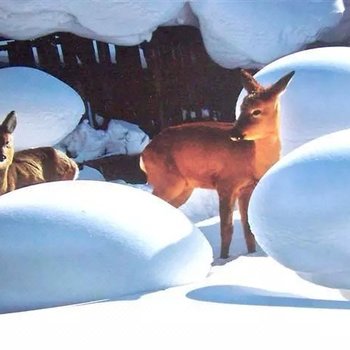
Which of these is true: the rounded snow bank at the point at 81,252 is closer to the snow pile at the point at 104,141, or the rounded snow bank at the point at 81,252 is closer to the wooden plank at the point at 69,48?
the snow pile at the point at 104,141

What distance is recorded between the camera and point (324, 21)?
7.02m

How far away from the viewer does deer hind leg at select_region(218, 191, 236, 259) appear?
478 centimetres

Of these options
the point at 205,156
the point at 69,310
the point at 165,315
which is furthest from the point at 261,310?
the point at 205,156

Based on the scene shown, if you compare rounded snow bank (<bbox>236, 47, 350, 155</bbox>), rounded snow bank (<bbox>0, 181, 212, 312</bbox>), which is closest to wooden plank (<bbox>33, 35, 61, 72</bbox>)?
rounded snow bank (<bbox>236, 47, 350, 155</bbox>)

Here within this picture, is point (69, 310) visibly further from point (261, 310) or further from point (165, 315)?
point (261, 310)

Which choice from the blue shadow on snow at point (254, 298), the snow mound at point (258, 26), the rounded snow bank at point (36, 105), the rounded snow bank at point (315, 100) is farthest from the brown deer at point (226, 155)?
the snow mound at point (258, 26)

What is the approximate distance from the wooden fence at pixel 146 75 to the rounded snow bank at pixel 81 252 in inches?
151

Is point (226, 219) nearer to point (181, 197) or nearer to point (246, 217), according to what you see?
point (246, 217)

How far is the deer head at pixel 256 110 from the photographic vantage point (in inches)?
176

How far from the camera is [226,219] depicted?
A: 4.80 meters

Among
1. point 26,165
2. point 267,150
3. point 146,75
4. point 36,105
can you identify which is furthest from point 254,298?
point 146,75

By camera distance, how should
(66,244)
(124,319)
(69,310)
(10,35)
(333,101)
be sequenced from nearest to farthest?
(124,319)
(69,310)
(66,244)
(333,101)
(10,35)

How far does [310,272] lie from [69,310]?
0.90m

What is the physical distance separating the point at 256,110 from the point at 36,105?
1.71 meters
